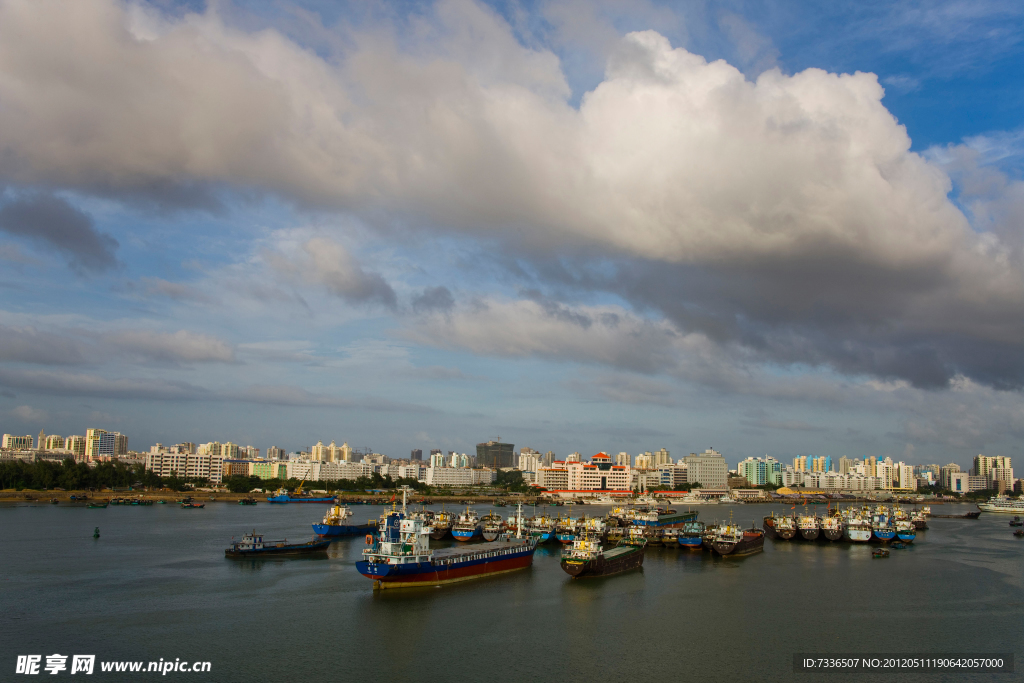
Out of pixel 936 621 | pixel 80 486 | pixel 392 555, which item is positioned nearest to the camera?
pixel 936 621

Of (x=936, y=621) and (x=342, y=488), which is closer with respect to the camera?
(x=936, y=621)

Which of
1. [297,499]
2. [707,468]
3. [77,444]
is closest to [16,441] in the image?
[77,444]

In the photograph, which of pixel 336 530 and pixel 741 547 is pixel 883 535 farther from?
pixel 336 530

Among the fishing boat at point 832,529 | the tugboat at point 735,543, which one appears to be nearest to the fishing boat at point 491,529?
the tugboat at point 735,543

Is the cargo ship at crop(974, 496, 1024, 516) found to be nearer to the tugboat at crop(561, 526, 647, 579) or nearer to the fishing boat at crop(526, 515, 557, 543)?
the fishing boat at crop(526, 515, 557, 543)

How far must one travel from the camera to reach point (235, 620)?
23.3m

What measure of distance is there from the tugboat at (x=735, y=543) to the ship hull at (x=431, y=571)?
1432 cm

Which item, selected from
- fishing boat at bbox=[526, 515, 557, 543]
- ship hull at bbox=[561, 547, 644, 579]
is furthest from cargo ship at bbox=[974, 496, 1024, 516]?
ship hull at bbox=[561, 547, 644, 579]

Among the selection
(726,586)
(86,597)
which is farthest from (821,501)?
(86,597)

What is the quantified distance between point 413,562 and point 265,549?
13.4m

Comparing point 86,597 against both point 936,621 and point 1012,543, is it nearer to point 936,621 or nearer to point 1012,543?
point 936,621

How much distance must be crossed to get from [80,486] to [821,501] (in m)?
120

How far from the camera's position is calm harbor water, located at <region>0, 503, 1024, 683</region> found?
19.5 meters

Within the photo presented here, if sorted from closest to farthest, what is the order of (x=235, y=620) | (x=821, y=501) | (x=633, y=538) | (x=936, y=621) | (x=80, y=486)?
1. (x=235, y=620)
2. (x=936, y=621)
3. (x=633, y=538)
4. (x=80, y=486)
5. (x=821, y=501)
